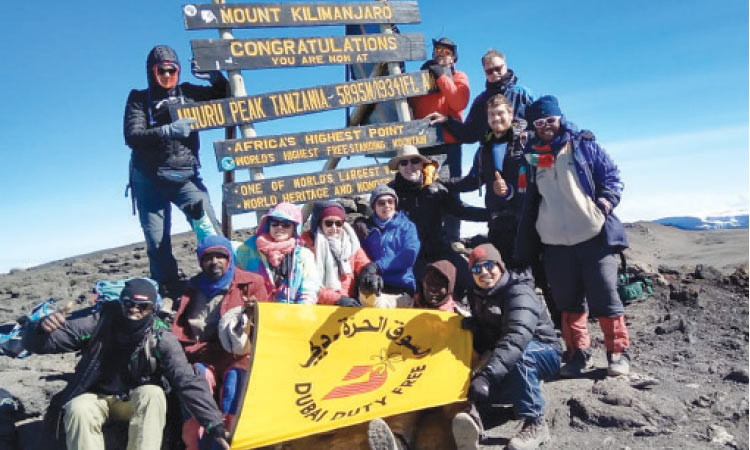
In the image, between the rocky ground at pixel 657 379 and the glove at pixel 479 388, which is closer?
the glove at pixel 479 388

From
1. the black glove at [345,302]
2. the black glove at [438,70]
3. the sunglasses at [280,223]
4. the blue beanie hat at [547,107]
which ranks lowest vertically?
the black glove at [345,302]

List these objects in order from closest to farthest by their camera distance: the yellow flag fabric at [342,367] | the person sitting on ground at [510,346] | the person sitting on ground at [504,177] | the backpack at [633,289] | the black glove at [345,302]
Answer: the yellow flag fabric at [342,367] < the person sitting on ground at [510,346] < the black glove at [345,302] < the person sitting on ground at [504,177] < the backpack at [633,289]

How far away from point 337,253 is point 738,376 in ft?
13.6

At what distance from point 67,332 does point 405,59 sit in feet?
19.2

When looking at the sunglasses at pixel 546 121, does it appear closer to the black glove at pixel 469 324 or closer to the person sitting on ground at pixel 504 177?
the person sitting on ground at pixel 504 177

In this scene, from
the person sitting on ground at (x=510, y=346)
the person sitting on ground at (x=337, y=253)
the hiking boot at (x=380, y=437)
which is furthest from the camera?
the person sitting on ground at (x=337, y=253)

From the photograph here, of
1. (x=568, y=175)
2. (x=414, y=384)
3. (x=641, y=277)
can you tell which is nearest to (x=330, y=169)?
(x=568, y=175)

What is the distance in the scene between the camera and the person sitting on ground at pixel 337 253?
5.44 metres

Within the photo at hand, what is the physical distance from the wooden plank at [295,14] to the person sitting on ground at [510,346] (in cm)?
449

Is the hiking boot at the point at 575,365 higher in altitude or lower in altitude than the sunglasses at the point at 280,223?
lower

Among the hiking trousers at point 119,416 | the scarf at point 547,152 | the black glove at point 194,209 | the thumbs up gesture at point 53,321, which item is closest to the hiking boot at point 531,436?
the scarf at point 547,152

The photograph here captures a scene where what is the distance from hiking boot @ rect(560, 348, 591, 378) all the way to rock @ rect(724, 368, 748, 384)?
1376mm

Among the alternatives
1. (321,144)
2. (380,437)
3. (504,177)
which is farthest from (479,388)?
(321,144)

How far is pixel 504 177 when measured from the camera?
6.40m
